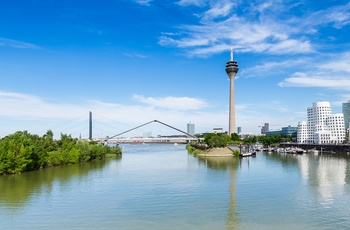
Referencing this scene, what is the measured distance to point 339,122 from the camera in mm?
73688

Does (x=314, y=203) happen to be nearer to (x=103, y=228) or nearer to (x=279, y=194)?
(x=279, y=194)

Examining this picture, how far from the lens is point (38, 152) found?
28672 millimetres

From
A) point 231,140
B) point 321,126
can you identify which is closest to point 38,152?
point 231,140

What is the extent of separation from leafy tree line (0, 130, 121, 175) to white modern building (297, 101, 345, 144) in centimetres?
5082

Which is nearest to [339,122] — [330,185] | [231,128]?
[231,128]

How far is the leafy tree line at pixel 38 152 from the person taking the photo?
958 inches

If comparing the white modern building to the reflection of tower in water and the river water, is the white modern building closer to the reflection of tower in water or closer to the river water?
the river water

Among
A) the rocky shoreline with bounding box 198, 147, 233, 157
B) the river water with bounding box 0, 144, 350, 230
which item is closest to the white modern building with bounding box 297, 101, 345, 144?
the rocky shoreline with bounding box 198, 147, 233, 157

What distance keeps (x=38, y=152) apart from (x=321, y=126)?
63.1 metres

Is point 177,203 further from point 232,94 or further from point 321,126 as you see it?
point 232,94

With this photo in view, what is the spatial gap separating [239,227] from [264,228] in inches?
31.9

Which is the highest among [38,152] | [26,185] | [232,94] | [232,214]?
[232,94]

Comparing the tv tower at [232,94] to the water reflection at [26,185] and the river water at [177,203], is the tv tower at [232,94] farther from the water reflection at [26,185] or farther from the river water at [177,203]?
the water reflection at [26,185]

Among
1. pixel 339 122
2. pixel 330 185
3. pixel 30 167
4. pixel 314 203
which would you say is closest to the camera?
pixel 314 203
